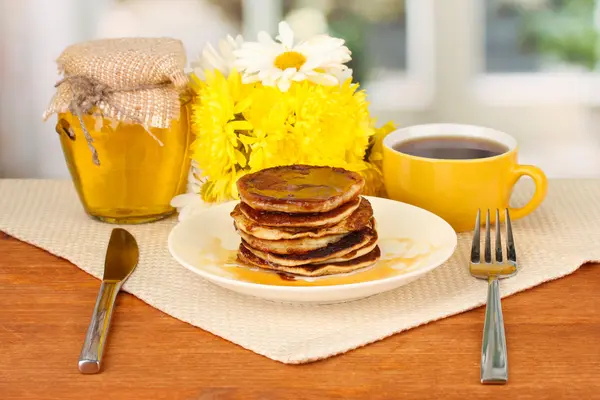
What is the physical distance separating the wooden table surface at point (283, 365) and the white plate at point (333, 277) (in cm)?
6

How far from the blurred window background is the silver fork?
51 cm

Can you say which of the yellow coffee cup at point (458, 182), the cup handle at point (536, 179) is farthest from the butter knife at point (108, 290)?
the cup handle at point (536, 179)

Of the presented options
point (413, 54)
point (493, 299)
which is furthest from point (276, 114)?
point (413, 54)

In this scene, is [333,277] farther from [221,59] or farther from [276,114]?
[221,59]

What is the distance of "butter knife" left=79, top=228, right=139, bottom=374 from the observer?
0.81 metres

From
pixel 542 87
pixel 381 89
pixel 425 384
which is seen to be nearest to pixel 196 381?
pixel 425 384

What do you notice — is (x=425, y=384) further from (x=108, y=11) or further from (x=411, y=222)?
(x=108, y=11)

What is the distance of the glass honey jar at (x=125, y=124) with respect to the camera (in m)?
1.08

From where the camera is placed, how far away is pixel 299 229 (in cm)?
90

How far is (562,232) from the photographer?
3.72 ft

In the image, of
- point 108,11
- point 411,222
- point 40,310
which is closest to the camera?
point 40,310

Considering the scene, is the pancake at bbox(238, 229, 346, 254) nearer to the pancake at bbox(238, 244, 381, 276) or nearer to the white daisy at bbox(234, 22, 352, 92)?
the pancake at bbox(238, 244, 381, 276)

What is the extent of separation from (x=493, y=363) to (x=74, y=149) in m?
0.61

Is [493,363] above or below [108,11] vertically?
below
